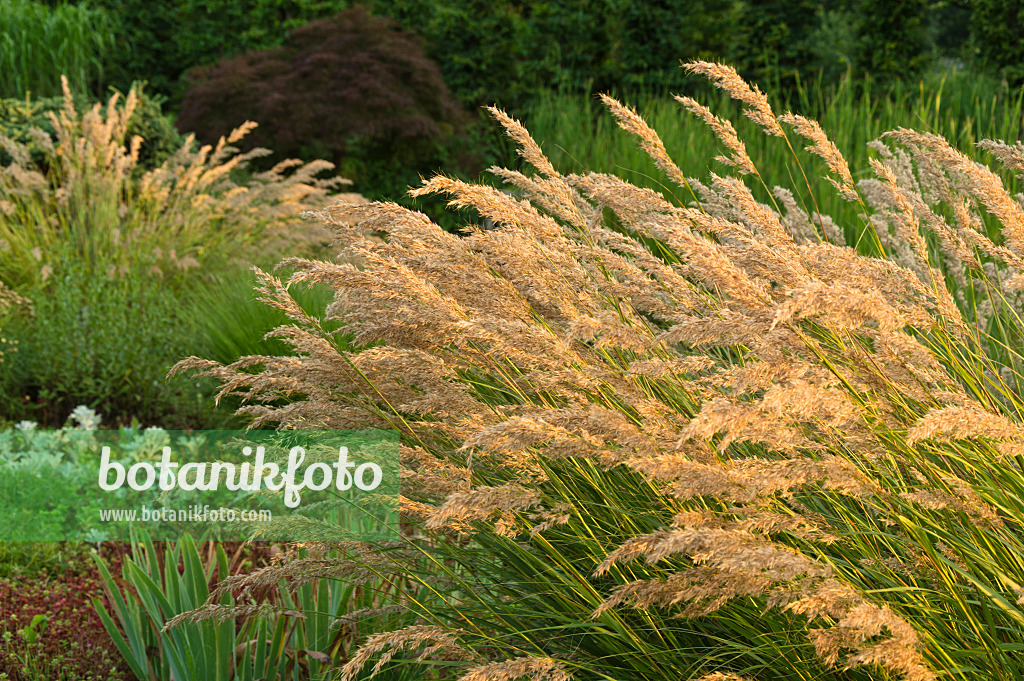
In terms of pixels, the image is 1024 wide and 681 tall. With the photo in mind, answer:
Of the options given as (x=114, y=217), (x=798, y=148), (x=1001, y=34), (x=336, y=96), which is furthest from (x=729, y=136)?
(x=1001, y=34)

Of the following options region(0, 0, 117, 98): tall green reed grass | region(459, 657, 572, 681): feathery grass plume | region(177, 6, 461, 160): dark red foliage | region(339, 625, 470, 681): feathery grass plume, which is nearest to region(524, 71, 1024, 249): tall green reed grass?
region(177, 6, 461, 160): dark red foliage

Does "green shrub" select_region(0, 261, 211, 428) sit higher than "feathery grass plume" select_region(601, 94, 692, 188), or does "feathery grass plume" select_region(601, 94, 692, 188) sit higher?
"feathery grass plume" select_region(601, 94, 692, 188)

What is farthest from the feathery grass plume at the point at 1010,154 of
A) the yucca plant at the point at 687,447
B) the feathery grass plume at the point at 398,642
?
the feathery grass plume at the point at 398,642

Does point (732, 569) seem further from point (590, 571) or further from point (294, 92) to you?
point (294, 92)

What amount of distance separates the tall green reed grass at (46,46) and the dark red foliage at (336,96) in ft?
11.3

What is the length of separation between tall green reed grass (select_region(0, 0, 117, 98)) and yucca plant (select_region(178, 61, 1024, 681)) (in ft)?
36.7

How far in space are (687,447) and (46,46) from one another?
12.8 meters

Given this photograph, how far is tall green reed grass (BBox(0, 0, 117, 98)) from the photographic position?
11438 mm

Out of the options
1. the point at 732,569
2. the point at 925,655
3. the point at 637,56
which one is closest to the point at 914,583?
the point at 925,655

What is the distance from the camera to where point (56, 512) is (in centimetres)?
381

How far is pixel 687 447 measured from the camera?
5.17 feet

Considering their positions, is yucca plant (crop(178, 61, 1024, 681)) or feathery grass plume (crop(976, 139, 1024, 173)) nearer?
yucca plant (crop(178, 61, 1024, 681))

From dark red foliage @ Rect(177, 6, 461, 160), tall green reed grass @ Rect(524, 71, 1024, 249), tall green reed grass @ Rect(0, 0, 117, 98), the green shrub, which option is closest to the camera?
the green shrub

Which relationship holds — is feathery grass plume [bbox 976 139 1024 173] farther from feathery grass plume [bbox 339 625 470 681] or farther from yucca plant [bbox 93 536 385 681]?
yucca plant [bbox 93 536 385 681]
